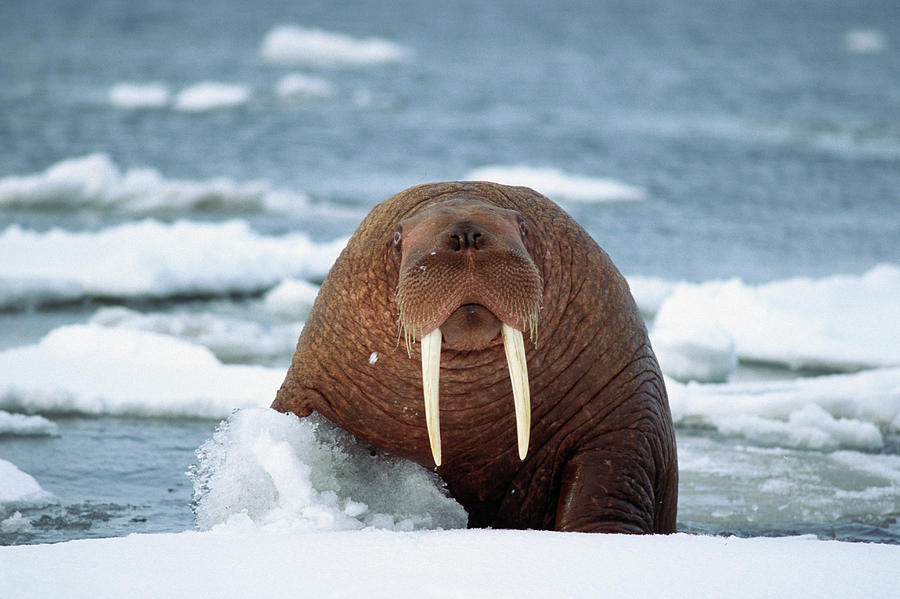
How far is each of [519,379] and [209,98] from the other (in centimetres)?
1754

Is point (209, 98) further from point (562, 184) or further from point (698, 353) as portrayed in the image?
point (698, 353)

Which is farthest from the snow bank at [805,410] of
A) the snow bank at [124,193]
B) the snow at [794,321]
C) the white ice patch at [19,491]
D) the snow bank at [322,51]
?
the snow bank at [322,51]

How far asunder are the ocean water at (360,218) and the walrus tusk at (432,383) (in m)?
0.58

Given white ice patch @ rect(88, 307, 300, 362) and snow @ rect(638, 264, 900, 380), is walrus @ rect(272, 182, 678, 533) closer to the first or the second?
snow @ rect(638, 264, 900, 380)

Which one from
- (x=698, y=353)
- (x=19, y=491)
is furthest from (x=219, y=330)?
(x=19, y=491)

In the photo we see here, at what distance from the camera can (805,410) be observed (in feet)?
20.9

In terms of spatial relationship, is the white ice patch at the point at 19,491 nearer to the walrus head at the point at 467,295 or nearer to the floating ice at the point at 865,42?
the walrus head at the point at 467,295

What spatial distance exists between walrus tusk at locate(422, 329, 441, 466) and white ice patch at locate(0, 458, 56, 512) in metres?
1.72

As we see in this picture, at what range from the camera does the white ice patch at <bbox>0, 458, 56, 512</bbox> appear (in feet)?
14.9

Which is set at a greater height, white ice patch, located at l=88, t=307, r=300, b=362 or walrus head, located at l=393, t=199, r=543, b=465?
white ice patch, located at l=88, t=307, r=300, b=362

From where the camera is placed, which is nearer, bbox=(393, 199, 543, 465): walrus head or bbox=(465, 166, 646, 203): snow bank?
bbox=(393, 199, 543, 465): walrus head

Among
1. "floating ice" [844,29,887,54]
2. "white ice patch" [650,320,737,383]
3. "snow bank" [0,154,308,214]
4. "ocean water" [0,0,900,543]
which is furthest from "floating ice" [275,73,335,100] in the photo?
"white ice patch" [650,320,737,383]

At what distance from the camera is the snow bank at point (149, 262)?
882 centimetres

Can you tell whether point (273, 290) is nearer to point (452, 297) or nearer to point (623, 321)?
point (623, 321)
